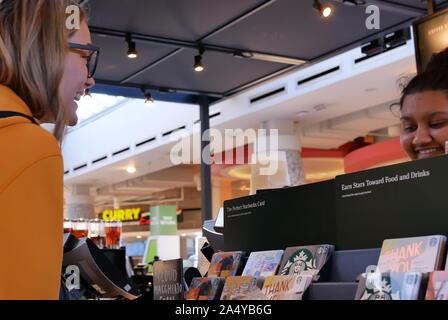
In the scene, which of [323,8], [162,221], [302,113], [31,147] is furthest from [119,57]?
[162,221]

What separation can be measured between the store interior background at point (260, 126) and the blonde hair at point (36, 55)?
337cm

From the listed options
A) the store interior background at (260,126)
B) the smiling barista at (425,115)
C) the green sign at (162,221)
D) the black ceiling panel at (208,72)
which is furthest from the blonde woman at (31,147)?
the green sign at (162,221)

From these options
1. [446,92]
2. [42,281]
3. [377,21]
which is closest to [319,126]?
[377,21]

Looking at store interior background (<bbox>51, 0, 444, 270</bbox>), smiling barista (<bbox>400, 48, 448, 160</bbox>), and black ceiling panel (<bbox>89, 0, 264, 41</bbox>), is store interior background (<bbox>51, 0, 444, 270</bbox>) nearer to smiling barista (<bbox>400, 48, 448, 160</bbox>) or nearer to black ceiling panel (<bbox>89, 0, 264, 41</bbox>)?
black ceiling panel (<bbox>89, 0, 264, 41</bbox>)

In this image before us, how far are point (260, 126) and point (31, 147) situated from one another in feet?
32.6

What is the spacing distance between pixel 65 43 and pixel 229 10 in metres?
4.72

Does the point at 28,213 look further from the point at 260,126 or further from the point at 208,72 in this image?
the point at 260,126

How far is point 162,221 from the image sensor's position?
16469 millimetres

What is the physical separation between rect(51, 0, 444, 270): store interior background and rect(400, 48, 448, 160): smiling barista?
1.70 metres

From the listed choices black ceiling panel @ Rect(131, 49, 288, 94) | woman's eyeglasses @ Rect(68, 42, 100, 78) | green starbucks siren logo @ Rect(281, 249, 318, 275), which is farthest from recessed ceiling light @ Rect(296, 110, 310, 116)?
woman's eyeglasses @ Rect(68, 42, 100, 78)

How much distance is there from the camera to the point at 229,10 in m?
5.47

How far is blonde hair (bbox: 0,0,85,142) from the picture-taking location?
0.86 m

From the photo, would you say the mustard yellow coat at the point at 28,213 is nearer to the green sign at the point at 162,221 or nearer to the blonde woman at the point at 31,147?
the blonde woman at the point at 31,147

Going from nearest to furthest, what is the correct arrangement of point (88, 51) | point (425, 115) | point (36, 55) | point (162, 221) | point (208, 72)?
point (36, 55) < point (88, 51) < point (425, 115) < point (208, 72) < point (162, 221)
